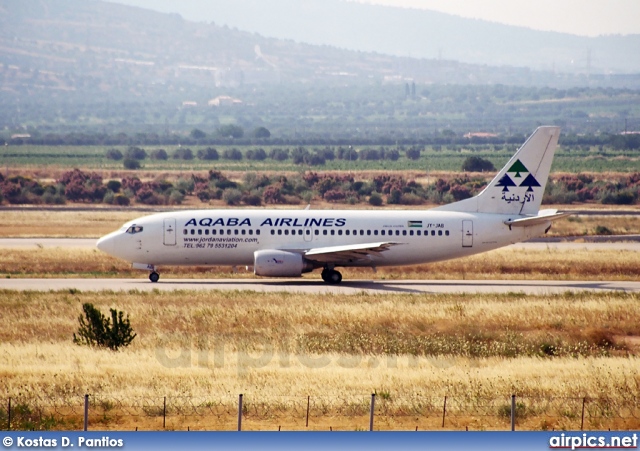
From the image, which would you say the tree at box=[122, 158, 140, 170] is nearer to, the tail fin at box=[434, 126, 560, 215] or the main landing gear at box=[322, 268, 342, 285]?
the main landing gear at box=[322, 268, 342, 285]

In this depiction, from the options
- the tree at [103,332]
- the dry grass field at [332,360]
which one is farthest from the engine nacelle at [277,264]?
the tree at [103,332]

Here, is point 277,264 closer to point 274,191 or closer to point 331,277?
point 331,277

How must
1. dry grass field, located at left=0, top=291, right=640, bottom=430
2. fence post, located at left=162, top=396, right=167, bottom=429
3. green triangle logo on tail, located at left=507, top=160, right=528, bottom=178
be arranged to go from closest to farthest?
1. fence post, located at left=162, top=396, right=167, bottom=429
2. dry grass field, located at left=0, top=291, right=640, bottom=430
3. green triangle logo on tail, located at left=507, top=160, right=528, bottom=178

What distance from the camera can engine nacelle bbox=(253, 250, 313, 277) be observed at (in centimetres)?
4531

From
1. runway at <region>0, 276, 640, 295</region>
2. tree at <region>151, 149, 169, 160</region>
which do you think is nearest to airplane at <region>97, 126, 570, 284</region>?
runway at <region>0, 276, 640, 295</region>

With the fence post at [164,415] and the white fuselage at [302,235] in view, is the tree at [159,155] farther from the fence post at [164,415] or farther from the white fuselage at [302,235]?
the fence post at [164,415]

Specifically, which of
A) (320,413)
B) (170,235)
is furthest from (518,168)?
(320,413)

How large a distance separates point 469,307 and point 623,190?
73.3 metres

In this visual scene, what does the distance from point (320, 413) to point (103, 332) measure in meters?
10.5

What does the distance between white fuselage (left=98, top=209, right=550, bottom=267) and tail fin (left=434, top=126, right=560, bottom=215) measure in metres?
0.67

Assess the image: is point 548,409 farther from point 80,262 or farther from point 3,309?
point 80,262

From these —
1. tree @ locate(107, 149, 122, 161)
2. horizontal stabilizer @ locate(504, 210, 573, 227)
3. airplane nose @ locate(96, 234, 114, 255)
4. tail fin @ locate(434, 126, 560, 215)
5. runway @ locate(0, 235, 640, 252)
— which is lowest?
runway @ locate(0, 235, 640, 252)

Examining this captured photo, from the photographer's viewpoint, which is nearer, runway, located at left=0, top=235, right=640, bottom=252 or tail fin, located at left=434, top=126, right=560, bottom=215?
tail fin, located at left=434, top=126, right=560, bottom=215

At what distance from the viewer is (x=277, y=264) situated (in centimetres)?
4541
